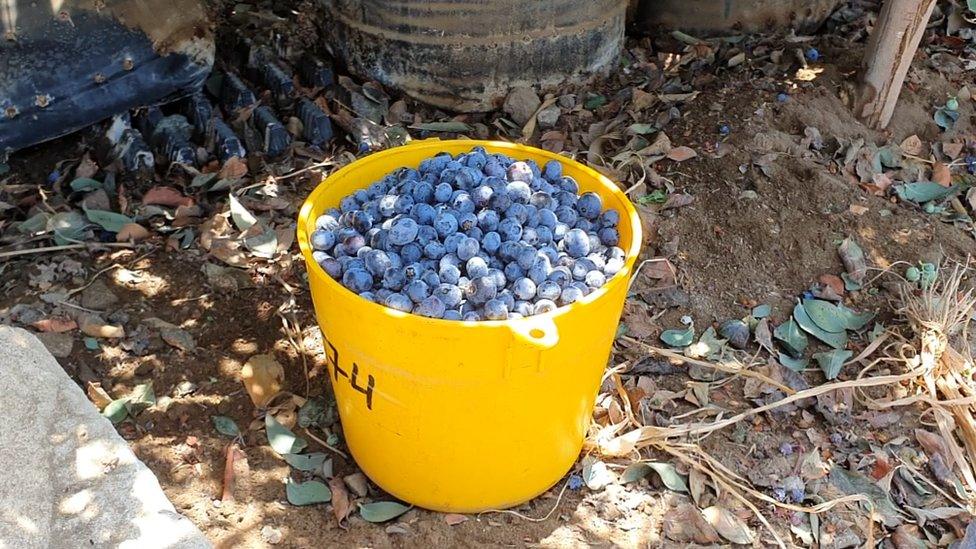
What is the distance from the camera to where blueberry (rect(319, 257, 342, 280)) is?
1.56 metres

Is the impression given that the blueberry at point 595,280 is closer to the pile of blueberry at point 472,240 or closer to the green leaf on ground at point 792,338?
the pile of blueberry at point 472,240

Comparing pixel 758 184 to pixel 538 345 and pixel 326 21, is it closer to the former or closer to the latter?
pixel 538 345

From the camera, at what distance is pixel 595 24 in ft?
9.68

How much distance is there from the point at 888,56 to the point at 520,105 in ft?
3.75

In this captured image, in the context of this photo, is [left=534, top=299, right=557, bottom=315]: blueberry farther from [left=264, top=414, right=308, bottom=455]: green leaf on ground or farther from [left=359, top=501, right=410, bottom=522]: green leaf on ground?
[left=264, top=414, right=308, bottom=455]: green leaf on ground

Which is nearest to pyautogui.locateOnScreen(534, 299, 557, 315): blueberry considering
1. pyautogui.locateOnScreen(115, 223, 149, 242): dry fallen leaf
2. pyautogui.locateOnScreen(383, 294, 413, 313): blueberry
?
pyautogui.locateOnScreen(383, 294, 413, 313): blueberry

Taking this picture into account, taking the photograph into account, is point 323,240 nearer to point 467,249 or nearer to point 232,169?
point 467,249

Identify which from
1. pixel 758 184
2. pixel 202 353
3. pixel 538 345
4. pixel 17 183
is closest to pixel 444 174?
pixel 538 345

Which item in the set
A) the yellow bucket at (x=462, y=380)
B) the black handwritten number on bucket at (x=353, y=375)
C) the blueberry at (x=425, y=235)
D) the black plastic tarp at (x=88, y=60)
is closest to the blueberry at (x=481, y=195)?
the blueberry at (x=425, y=235)

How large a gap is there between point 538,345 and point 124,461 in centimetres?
91

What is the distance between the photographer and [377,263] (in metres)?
1.53

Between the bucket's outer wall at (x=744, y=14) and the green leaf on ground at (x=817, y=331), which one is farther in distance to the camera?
the bucket's outer wall at (x=744, y=14)

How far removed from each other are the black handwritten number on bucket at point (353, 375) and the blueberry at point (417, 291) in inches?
7.4

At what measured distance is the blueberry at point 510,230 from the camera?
1601 millimetres
